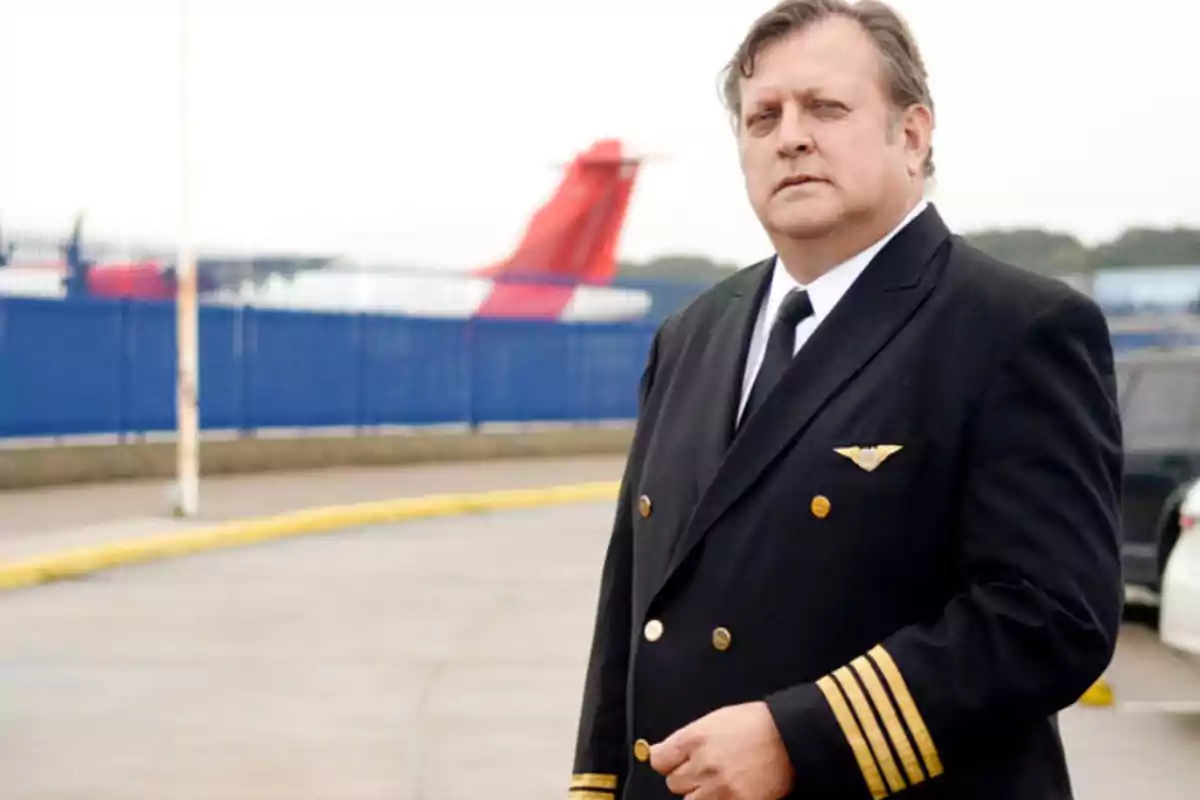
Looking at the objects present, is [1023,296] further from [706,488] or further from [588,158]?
[588,158]

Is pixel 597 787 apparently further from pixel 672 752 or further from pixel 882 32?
pixel 882 32

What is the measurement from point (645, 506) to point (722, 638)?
0.84 ft

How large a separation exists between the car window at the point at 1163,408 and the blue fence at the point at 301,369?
11.3m

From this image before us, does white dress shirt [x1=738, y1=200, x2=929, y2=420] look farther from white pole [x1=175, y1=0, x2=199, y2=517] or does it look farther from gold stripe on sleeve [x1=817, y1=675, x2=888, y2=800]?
white pole [x1=175, y1=0, x2=199, y2=517]

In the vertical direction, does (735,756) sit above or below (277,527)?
above

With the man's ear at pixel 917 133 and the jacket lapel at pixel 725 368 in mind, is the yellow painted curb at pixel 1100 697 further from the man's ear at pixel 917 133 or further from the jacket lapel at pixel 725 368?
the man's ear at pixel 917 133

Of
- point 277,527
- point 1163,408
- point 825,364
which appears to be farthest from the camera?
point 277,527

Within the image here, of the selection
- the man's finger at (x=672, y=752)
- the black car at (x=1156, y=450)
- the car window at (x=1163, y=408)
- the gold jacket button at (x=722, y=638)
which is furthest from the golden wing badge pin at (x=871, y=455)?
the car window at (x=1163, y=408)

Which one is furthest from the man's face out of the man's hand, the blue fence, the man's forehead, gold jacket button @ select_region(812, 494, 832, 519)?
the blue fence

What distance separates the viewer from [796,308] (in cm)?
198

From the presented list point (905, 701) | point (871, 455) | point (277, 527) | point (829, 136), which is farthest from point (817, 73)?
point (277, 527)

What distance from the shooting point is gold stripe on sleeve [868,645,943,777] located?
1769 millimetres

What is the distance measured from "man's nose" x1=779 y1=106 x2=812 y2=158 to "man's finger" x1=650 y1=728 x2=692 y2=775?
0.72 metres

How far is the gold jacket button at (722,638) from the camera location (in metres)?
1.91
